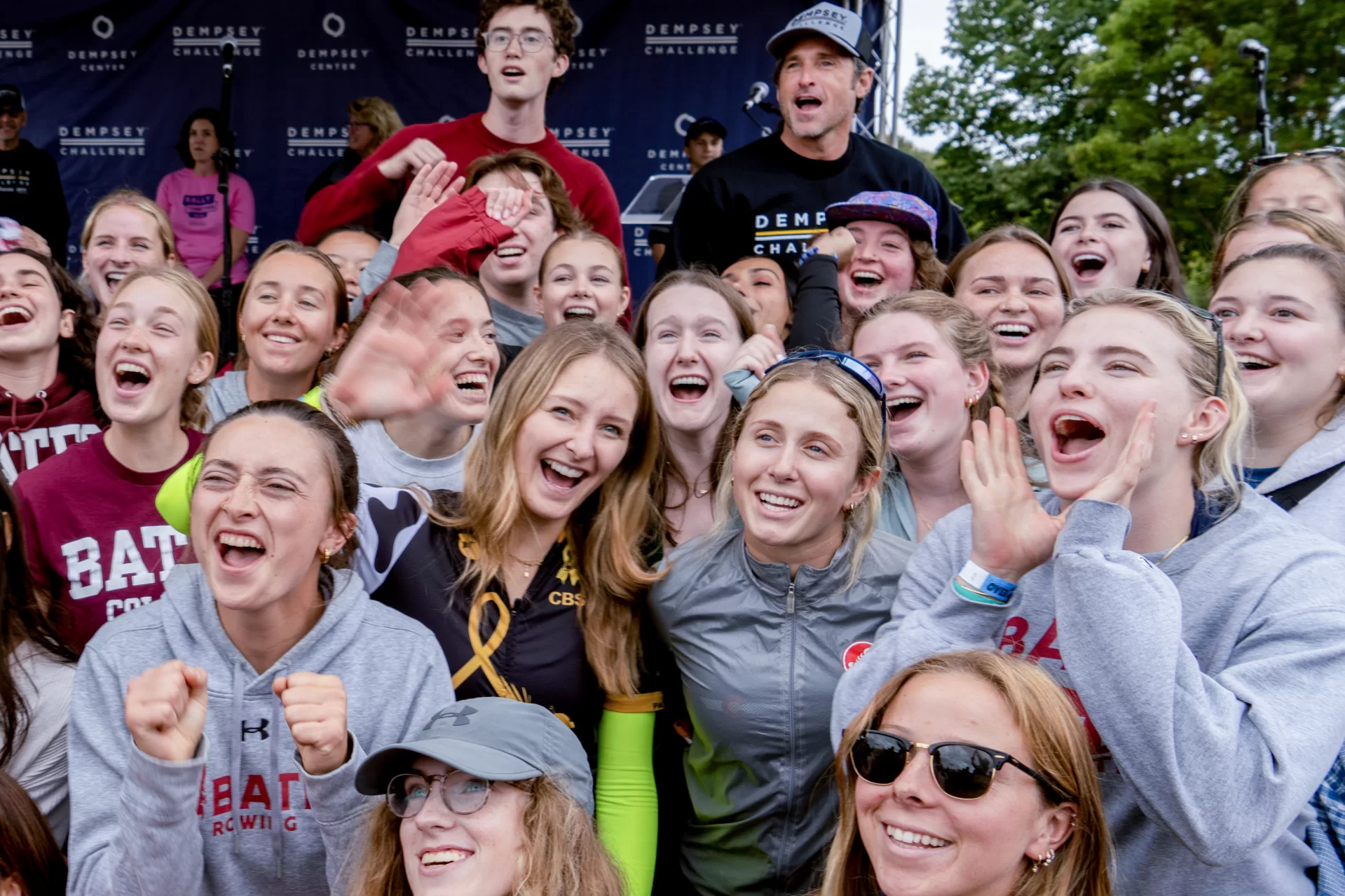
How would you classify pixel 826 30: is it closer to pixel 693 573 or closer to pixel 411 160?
pixel 411 160

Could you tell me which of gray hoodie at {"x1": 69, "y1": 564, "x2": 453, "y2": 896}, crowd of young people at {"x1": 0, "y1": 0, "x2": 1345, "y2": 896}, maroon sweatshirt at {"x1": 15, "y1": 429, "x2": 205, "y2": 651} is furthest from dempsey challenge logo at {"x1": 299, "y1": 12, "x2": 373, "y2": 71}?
gray hoodie at {"x1": 69, "y1": 564, "x2": 453, "y2": 896}

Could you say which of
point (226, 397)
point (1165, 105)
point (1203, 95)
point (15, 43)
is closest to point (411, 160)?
point (226, 397)

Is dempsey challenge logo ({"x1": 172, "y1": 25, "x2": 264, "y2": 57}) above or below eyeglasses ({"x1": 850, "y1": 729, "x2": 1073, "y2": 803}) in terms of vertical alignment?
above

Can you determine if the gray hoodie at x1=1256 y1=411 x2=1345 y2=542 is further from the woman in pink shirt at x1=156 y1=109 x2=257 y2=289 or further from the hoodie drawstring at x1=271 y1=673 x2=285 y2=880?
the woman in pink shirt at x1=156 y1=109 x2=257 y2=289

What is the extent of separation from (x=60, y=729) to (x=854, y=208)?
313cm

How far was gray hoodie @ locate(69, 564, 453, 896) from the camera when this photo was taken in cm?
238

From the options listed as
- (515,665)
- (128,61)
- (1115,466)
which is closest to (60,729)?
(515,665)

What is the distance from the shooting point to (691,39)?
25.9ft

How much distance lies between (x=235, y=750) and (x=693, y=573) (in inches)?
45.5

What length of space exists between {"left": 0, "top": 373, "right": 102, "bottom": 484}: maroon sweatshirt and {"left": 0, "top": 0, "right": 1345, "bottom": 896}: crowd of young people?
13mm

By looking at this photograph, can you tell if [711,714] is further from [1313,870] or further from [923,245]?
[923,245]

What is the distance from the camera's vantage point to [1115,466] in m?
2.29

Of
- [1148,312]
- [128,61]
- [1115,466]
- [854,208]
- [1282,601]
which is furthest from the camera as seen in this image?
[128,61]

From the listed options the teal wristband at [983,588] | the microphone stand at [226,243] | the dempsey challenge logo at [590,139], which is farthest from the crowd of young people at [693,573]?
the dempsey challenge logo at [590,139]
